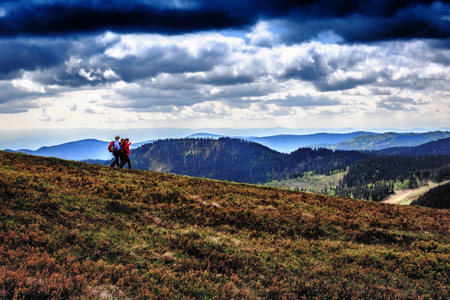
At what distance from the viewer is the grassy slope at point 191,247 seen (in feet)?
31.0

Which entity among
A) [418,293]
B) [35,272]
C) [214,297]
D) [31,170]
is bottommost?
[418,293]

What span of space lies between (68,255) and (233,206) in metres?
12.4

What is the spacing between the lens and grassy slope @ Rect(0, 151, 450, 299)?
9.45 metres

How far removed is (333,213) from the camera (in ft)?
74.1

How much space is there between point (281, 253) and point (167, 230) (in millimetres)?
6072

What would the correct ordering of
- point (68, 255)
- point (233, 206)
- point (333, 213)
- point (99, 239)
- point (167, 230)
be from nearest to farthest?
point (68, 255), point (99, 239), point (167, 230), point (233, 206), point (333, 213)

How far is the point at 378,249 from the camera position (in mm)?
15578

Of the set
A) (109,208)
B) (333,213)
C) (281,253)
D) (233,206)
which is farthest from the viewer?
(333,213)

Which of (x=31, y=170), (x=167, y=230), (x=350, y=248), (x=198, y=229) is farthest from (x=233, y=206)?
(x=31, y=170)

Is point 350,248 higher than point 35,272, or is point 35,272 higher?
point 35,272

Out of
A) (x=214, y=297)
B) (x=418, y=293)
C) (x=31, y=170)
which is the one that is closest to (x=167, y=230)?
(x=214, y=297)

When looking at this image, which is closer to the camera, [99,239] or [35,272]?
[35,272]

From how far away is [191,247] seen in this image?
13203mm

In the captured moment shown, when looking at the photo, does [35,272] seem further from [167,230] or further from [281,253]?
[281,253]
